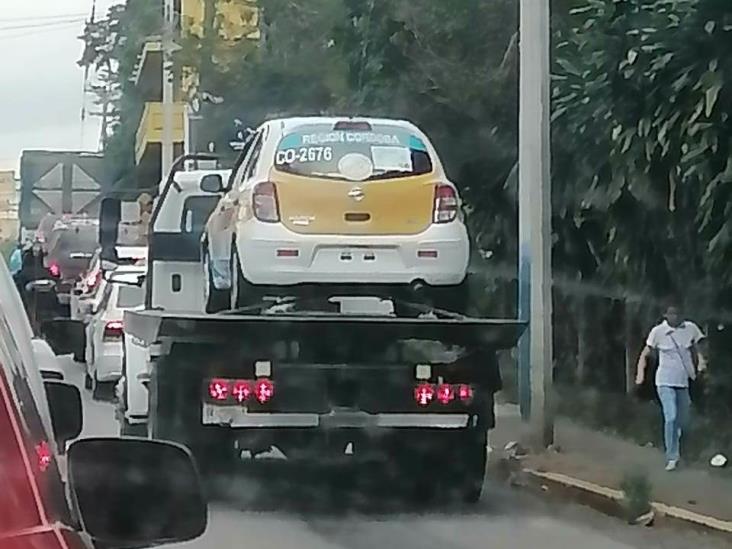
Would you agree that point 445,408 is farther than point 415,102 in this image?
No

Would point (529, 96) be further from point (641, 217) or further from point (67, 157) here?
point (67, 157)

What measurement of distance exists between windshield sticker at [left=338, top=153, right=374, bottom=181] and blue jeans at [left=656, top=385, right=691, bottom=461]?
3.17 metres

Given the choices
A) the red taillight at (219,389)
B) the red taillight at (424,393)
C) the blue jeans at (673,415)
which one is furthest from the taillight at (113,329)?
the blue jeans at (673,415)

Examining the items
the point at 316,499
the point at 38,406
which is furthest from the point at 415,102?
the point at 38,406

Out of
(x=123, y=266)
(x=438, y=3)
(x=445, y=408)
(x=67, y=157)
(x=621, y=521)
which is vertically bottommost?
(x=621, y=521)

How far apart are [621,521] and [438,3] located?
134 inches

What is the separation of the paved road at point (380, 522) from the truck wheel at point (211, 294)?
35.4 inches

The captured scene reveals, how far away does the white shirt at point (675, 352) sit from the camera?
10.8m

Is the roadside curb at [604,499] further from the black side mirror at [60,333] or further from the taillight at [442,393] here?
the black side mirror at [60,333]

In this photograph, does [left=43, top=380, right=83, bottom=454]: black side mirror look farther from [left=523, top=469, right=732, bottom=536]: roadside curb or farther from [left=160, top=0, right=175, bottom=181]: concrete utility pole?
[left=160, top=0, right=175, bottom=181]: concrete utility pole

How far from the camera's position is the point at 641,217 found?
11938 mm

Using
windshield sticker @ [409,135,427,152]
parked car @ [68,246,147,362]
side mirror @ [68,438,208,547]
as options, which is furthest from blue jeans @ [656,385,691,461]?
side mirror @ [68,438,208,547]

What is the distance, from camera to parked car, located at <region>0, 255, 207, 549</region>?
235 centimetres

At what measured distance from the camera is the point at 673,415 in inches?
422
